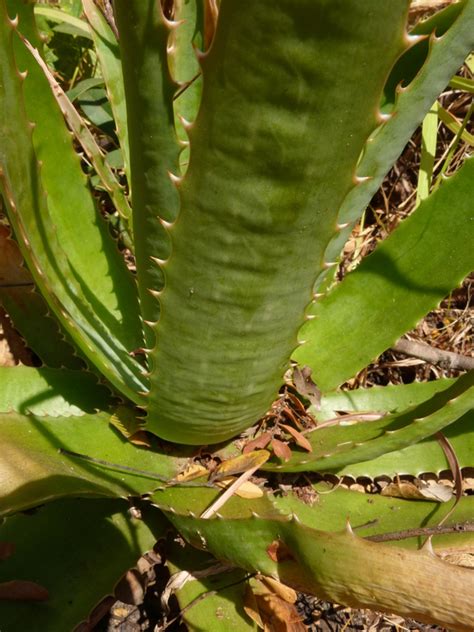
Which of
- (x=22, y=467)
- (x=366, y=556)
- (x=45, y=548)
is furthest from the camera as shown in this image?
(x=45, y=548)

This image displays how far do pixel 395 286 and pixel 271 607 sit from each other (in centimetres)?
61

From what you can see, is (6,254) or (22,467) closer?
(22,467)

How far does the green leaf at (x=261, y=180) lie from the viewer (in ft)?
1.54

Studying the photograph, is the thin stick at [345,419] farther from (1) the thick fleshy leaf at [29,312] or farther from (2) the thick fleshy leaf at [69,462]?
(1) the thick fleshy leaf at [29,312]

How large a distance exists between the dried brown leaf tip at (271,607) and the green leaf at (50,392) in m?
0.42

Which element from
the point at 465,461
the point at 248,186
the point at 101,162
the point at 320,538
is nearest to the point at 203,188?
the point at 248,186

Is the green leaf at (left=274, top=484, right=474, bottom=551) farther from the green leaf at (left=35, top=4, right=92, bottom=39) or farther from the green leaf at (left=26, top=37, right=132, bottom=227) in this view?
the green leaf at (left=35, top=4, right=92, bottom=39)

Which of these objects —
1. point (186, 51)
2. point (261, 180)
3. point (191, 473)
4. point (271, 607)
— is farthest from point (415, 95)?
A: point (271, 607)

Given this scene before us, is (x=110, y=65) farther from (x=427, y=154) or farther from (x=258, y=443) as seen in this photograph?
(x=427, y=154)

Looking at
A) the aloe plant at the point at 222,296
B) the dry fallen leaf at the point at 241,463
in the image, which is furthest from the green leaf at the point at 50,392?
the dry fallen leaf at the point at 241,463

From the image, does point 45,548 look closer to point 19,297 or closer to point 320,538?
point 19,297

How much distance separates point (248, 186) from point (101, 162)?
68 centimetres

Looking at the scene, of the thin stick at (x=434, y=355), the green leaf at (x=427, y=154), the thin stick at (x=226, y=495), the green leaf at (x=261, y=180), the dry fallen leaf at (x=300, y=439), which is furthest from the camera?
the green leaf at (x=427, y=154)

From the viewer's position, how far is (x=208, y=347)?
861mm
